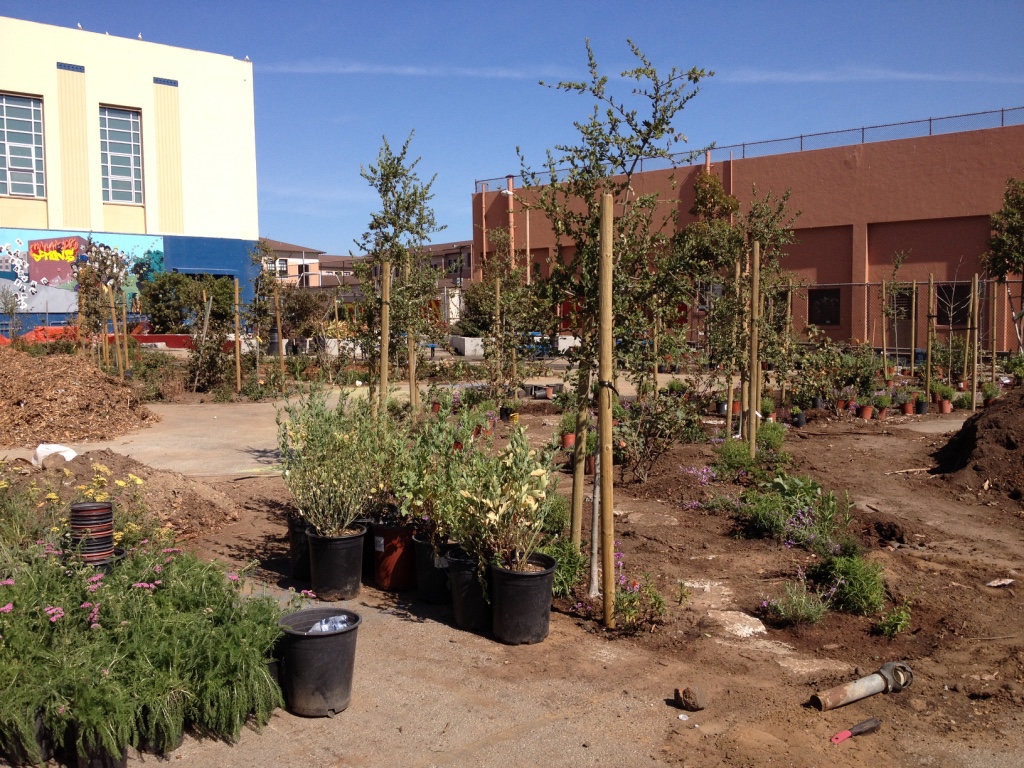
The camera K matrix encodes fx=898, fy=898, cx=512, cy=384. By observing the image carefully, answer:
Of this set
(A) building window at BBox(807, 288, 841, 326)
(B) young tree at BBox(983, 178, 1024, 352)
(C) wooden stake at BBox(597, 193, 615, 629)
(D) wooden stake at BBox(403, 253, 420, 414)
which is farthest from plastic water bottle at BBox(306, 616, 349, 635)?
(A) building window at BBox(807, 288, 841, 326)

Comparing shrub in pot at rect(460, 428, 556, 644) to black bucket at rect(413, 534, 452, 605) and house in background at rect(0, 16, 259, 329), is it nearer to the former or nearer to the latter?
black bucket at rect(413, 534, 452, 605)

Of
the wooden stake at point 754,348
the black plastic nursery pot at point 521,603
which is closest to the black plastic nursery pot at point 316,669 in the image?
the black plastic nursery pot at point 521,603

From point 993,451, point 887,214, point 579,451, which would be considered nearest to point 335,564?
point 579,451

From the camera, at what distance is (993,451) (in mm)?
9961

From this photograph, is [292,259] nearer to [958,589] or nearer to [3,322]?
[3,322]

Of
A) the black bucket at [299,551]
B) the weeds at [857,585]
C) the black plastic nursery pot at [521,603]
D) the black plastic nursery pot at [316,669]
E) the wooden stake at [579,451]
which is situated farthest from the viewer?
the black bucket at [299,551]

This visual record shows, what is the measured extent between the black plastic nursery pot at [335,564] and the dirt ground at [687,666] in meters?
0.16

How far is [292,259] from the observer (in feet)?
246

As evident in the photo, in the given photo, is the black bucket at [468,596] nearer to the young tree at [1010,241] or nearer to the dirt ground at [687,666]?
the dirt ground at [687,666]

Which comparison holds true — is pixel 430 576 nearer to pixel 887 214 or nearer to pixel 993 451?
pixel 993 451

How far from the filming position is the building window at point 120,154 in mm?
38375

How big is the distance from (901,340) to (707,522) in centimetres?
2634

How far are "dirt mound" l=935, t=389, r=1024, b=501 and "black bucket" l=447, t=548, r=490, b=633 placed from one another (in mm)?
6434

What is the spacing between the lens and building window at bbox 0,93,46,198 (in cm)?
3606
